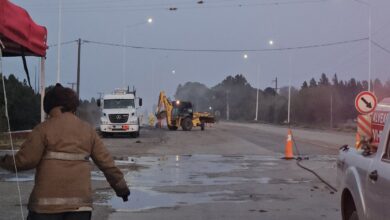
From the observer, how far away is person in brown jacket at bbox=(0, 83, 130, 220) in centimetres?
470

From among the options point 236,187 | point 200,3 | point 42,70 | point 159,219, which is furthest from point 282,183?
point 200,3

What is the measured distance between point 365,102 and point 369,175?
590 inches

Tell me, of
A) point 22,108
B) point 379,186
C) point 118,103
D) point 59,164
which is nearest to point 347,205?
point 379,186

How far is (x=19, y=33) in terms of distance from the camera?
28.1ft

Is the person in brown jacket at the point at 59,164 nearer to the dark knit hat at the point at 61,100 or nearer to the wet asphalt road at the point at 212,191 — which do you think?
the dark knit hat at the point at 61,100

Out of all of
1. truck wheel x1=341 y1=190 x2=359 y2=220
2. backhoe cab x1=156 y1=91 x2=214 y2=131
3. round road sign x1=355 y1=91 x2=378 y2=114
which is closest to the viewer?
truck wheel x1=341 y1=190 x2=359 y2=220

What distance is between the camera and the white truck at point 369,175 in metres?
5.17

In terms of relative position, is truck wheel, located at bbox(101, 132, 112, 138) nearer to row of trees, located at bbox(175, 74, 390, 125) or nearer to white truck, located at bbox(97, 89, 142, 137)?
white truck, located at bbox(97, 89, 142, 137)

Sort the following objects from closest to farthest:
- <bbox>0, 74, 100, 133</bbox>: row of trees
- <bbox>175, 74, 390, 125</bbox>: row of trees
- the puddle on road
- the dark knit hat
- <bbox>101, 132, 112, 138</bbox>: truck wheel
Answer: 1. the dark knit hat
2. the puddle on road
3. <bbox>101, 132, 112, 138</bbox>: truck wheel
4. <bbox>0, 74, 100, 133</bbox>: row of trees
5. <bbox>175, 74, 390, 125</bbox>: row of trees

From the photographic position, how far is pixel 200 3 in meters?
38.0

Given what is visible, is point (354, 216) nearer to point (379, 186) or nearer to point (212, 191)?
point (379, 186)

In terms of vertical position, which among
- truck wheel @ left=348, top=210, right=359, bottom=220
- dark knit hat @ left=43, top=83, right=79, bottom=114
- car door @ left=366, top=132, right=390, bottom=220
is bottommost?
truck wheel @ left=348, top=210, right=359, bottom=220

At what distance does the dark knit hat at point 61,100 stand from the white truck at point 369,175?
2.69 metres

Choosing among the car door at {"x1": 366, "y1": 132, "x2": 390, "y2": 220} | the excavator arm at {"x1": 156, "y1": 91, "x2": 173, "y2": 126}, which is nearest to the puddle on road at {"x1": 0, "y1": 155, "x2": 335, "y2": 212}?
the car door at {"x1": 366, "y1": 132, "x2": 390, "y2": 220}
